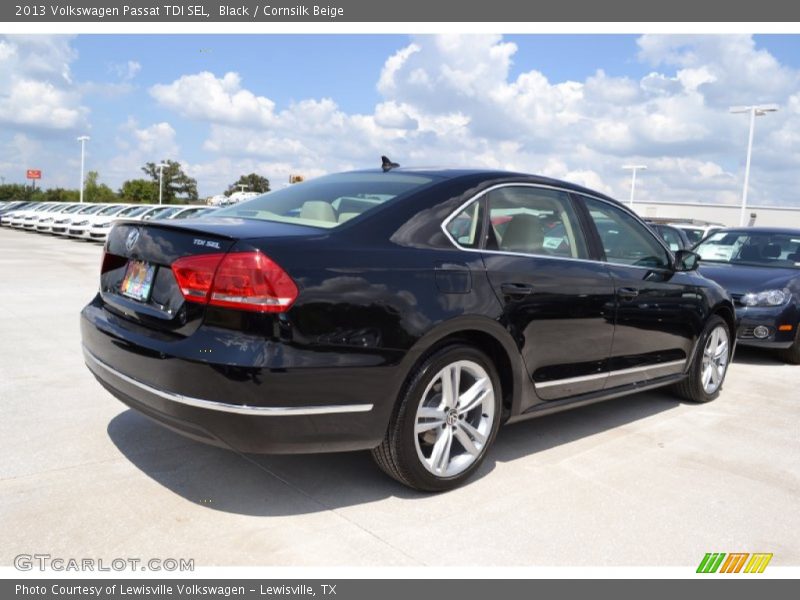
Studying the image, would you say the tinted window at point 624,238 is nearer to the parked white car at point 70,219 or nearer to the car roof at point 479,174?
the car roof at point 479,174

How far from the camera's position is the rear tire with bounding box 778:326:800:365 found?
24.5 feet

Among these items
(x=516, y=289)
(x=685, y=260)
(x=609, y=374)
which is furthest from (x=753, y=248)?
(x=516, y=289)

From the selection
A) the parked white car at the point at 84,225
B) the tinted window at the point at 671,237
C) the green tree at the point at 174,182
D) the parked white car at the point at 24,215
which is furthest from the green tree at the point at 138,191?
the tinted window at the point at 671,237

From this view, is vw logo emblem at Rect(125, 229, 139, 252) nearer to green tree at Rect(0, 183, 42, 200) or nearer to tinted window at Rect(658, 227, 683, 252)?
tinted window at Rect(658, 227, 683, 252)

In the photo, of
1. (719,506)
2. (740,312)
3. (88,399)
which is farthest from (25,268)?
(719,506)

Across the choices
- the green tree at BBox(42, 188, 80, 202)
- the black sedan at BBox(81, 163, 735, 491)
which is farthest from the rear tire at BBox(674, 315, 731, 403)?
the green tree at BBox(42, 188, 80, 202)

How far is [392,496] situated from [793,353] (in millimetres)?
5926

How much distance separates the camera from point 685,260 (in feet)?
17.1

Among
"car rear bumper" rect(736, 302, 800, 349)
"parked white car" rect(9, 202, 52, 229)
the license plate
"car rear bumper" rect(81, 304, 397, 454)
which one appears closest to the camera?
"car rear bumper" rect(81, 304, 397, 454)

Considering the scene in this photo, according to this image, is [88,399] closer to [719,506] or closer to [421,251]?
[421,251]

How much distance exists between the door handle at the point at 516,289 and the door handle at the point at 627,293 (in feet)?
3.11

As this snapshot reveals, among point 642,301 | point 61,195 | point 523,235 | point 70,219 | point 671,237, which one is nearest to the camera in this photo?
point 523,235

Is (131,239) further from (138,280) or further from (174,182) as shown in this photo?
(174,182)

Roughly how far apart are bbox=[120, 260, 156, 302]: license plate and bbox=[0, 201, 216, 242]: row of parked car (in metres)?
18.6
